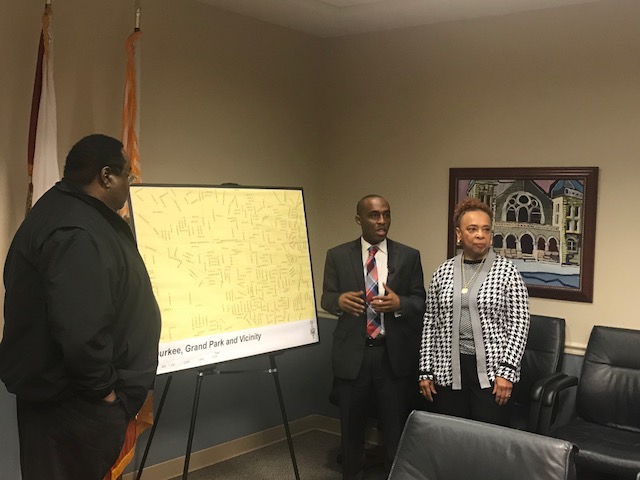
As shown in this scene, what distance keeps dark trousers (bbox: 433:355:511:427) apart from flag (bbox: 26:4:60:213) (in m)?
1.91

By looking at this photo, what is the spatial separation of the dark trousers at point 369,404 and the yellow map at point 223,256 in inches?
15.4

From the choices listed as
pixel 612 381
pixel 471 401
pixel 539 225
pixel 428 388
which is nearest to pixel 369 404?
pixel 428 388

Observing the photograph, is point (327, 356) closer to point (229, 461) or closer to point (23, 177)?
point (229, 461)

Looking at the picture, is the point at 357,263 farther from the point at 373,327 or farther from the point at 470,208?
the point at 470,208

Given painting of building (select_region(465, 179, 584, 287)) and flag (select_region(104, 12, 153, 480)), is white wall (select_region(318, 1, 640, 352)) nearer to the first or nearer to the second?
painting of building (select_region(465, 179, 584, 287))

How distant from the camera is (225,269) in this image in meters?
3.27

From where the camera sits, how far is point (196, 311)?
315 centimetres

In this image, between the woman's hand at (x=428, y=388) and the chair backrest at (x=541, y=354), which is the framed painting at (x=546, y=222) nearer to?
the chair backrest at (x=541, y=354)

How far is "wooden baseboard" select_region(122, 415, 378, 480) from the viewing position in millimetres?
3775

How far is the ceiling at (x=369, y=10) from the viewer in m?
3.76

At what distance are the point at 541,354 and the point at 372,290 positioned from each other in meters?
0.93

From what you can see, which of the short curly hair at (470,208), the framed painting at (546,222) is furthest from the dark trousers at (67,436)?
the framed painting at (546,222)

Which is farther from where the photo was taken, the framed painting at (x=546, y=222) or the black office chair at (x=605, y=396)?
the framed painting at (x=546, y=222)

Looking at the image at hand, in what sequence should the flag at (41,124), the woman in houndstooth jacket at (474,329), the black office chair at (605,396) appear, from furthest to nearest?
the black office chair at (605,396) < the woman in houndstooth jacket at (474,329) < the flag at (41,124)
